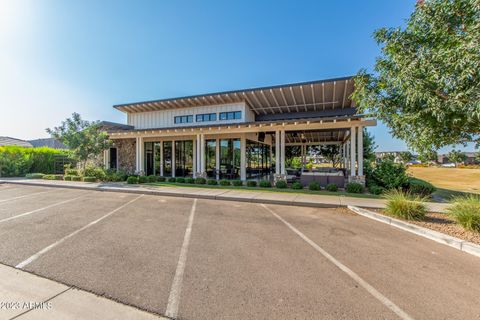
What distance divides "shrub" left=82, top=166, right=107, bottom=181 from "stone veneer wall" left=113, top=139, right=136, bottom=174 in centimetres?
281

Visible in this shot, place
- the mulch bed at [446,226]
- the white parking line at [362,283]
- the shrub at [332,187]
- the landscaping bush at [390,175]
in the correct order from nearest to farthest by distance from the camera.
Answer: the white parking line at [362,283] < the mulch bed at [446,226] < the landscaping bush at [390,175] < the shrub at [332,187]

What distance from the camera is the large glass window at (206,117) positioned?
16.7 meters

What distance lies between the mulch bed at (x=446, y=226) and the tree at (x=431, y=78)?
2094mm

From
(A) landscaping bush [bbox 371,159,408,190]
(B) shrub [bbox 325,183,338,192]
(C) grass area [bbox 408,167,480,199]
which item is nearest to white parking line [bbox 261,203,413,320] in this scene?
(B) shrub [bbox 325,183,338,192]

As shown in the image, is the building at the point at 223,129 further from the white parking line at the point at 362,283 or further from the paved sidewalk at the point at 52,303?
the paved sidewalk at the point at 52,303

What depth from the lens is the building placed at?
1389 centimetres

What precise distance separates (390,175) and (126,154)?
19764 millimetres

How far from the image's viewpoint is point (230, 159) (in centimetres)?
1566

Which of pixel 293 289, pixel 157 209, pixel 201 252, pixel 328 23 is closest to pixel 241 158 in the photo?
pixel 157 209

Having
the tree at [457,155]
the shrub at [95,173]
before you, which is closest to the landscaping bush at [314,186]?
the tree at [457,155]

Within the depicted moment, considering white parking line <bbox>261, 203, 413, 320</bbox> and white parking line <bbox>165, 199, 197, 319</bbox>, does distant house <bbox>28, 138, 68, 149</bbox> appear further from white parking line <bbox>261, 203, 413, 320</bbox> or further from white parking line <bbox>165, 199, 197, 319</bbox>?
white parking line <bbox>261, 203, 413, 320</bbox>

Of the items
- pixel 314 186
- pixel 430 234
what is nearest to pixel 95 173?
pixel 314 186

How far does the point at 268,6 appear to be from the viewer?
10844mm

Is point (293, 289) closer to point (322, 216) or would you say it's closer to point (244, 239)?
point (244, 239)
